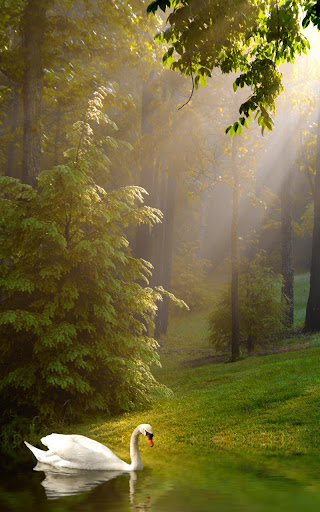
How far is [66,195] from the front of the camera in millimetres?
11820

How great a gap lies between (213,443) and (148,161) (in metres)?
16.4

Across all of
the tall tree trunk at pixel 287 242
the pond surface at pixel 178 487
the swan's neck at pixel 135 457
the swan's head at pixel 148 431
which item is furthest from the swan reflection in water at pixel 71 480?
the tall tree trunk at pixel 287 242

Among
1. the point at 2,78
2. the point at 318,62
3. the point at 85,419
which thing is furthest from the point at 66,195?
the point at 2,78

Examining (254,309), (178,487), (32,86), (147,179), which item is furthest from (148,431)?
(147,179)

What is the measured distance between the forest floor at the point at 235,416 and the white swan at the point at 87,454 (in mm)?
665

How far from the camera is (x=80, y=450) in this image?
25.4 feet

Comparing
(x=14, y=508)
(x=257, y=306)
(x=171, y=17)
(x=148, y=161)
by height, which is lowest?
(x=14, y=508)

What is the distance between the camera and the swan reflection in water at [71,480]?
652 centimetres

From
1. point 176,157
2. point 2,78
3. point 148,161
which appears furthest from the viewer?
point 2,78

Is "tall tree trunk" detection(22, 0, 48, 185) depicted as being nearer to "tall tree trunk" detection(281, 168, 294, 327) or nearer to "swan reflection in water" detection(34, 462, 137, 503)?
"swan reflection in water" detection(34, 462, 137, 503)

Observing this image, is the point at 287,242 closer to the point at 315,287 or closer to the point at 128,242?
the point at 315,287

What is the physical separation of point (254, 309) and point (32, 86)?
11.0 meters

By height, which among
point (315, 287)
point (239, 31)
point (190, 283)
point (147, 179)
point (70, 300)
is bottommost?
point (70, 300)

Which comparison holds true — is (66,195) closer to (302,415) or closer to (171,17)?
(171,17)
